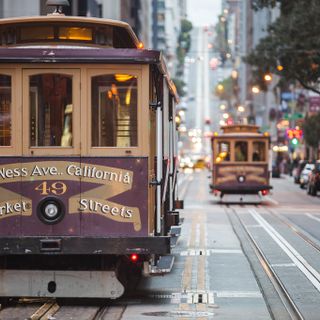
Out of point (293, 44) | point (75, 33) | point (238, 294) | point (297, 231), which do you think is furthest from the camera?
point (293, 44)

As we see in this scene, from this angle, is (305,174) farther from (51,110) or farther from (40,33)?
(51,110)

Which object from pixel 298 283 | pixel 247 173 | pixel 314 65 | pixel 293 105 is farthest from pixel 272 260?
pixel 293 105

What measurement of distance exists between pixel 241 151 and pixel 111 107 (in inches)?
1071

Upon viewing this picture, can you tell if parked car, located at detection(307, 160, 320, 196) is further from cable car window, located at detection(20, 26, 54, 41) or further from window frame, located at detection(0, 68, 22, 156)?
window frame, located at detection(0, 68, 22, 156)

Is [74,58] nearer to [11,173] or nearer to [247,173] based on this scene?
[11,173]

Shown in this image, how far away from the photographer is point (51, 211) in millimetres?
12273

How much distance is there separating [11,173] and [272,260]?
7.67 metres

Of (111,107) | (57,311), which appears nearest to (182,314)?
(57,311)

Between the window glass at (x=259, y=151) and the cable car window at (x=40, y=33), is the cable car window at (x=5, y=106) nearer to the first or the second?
the cable car window at (x=40, y=33)

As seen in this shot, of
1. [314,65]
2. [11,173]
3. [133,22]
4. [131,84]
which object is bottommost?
[11,173]

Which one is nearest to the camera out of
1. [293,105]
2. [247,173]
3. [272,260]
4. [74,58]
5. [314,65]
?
[74,58]

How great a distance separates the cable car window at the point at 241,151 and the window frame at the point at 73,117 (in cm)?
2715

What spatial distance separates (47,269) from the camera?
41.4ft

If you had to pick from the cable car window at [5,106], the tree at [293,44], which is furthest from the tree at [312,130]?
the cable car window at [5,106]
